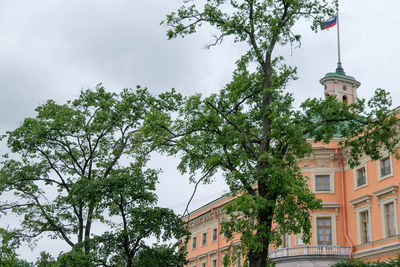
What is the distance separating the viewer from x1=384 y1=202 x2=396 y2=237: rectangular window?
31.0 meters

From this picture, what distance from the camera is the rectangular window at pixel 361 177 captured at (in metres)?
33.7

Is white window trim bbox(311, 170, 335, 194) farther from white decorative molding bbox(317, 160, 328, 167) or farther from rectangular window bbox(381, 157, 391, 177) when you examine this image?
rectangular window bbox(381, 157, 391, 177)

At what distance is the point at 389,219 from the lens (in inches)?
1235

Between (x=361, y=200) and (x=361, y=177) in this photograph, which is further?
(x=361, y=177)

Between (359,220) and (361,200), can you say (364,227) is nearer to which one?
(359,220)

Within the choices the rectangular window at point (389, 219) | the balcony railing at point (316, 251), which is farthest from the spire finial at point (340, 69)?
the balcony railing at point (316, 251)

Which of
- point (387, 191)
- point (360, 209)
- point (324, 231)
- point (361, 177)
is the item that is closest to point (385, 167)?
point (387, 191)

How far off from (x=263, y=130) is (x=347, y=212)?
60.2ft

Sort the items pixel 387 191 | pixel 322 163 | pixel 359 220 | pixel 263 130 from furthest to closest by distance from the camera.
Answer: pixel 322 163, pixel 359 220, pixel 387 191, pixel 263 130

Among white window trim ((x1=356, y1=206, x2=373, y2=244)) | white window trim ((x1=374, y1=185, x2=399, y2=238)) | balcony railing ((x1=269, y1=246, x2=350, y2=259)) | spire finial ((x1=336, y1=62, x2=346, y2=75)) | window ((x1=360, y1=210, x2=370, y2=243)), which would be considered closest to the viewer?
white window trim ((x1=374, y1=185, x2=399, y2=238))

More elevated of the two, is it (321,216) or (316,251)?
(321,216)

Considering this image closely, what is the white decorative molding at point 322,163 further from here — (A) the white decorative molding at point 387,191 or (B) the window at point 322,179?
(A) the white decorative molding at point 387,191

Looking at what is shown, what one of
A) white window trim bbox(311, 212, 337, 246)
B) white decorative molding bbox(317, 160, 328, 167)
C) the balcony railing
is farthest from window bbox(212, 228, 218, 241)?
white decorative molding bbox(317, 160, 328, 167)

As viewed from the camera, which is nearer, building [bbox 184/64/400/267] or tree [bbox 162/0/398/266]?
tree [bbox 162/0/398/266]
